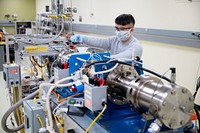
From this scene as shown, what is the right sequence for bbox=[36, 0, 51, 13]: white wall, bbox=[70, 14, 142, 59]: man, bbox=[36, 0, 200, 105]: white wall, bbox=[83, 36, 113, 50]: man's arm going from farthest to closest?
bbox=[36, 0, 51, 13]: white wall → bbox=[36, 0, 200, 105]: white wall → bbox=[83, 36, 113, 50]: man's arm → bbox=[70, 14, 142, 59]: man

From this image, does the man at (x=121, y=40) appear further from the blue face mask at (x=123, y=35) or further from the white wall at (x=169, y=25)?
the white wall at (x=169, y=25)

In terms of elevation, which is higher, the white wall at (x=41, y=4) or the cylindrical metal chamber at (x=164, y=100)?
the white wall at (x=41, y=4)

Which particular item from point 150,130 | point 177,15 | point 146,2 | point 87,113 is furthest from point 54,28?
point 150,130

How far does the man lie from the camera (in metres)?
2.23

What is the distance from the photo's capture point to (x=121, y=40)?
7.71 ft

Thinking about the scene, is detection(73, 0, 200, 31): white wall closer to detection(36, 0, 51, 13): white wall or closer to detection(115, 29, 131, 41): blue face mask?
detection(115, 29, 131, 41): blue face mask

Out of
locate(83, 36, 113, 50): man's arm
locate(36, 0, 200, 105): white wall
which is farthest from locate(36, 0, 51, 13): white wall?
locate(83, 36, 113, 50): man's arm

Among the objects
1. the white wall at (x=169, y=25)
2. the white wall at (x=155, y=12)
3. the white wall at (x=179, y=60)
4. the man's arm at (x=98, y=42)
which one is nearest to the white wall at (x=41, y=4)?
the white wall at (x=155, y=12)

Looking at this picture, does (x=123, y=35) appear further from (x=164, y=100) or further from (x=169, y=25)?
(x=169, y=25)

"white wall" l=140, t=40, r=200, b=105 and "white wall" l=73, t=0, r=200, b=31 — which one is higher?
"white wall" l=73, t=0, r=200, b=31

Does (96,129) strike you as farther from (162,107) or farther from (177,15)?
(177,15)

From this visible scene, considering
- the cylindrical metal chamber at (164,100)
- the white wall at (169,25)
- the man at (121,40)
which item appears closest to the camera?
the cylindrical metal chamber at (164,100)

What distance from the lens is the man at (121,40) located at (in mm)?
2227

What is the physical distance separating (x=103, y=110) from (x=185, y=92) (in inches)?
17.3
